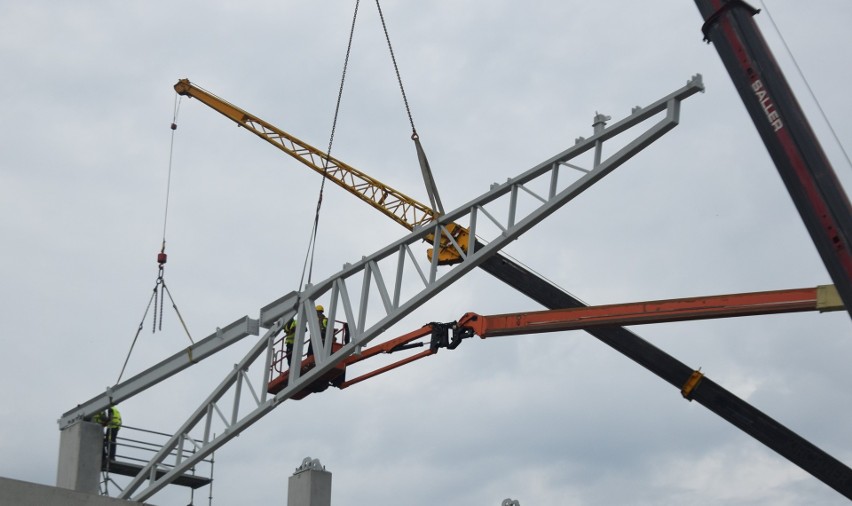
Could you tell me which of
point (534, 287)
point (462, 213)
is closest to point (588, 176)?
point (462, 213)

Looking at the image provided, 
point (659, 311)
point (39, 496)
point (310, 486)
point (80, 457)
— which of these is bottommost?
point (39, 496)

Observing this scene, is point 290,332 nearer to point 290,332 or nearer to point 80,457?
point 290,332

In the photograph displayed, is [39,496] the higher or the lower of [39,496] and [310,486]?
the lower

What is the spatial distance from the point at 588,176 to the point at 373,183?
35.6 m

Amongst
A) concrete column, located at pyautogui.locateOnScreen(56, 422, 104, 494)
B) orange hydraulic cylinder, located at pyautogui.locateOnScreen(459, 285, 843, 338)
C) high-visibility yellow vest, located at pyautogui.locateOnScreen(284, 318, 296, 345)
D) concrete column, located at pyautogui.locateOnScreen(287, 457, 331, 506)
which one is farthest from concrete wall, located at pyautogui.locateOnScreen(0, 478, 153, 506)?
orange hydraulic cylinder, located at pyautogui.locateOnScreen(459, 285, 843, 338)

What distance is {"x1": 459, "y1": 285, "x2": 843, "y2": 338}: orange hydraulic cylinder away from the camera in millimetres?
23766

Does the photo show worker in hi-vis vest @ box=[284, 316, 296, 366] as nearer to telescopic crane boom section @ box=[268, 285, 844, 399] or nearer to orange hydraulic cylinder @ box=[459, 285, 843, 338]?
telescopic crane boom section @ box=[268, 285, 844, 399]

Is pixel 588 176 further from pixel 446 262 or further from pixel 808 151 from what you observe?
pixel 446 262

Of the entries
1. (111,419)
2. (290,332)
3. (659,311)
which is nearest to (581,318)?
(659,311)

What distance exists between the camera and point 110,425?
92.4 feet

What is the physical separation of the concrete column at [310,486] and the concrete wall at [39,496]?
4.25 metres

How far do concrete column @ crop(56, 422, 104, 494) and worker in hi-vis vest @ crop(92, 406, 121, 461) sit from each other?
3.81 feet

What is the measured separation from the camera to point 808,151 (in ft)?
57.0

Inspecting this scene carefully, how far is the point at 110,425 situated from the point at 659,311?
40.2 feet
